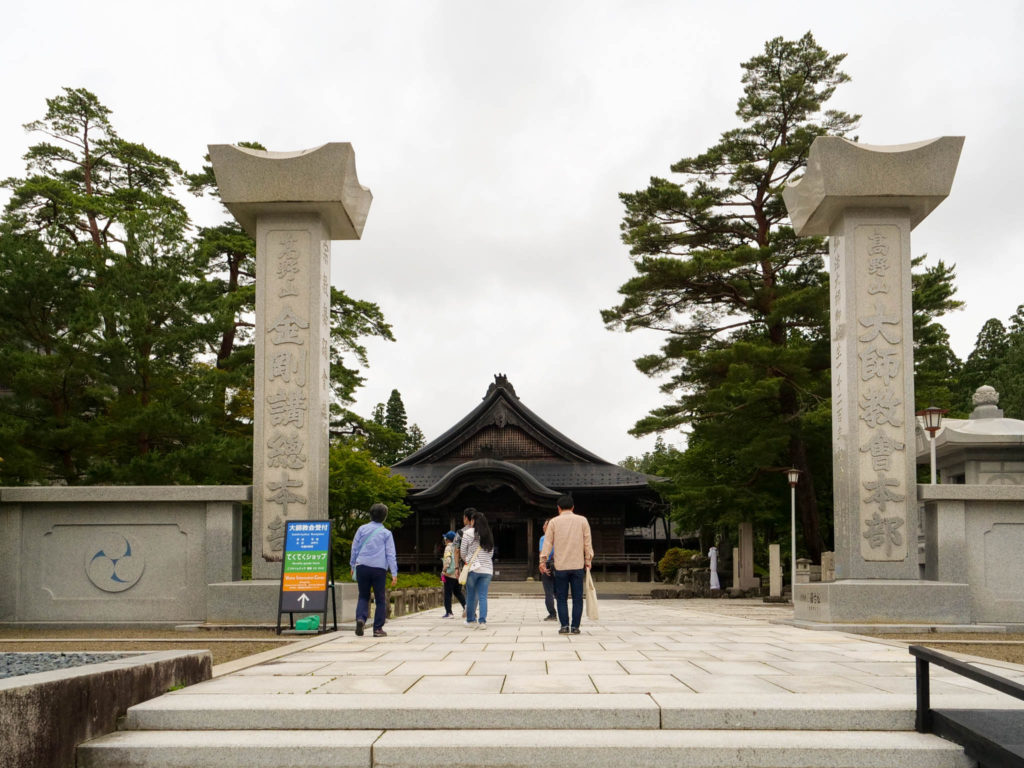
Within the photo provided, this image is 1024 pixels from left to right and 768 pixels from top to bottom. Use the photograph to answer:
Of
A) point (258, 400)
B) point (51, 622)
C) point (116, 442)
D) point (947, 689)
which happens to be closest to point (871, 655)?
point (947, 689)

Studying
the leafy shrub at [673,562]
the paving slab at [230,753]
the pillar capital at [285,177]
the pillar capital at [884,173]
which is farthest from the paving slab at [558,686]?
the leafy shrub at [673,562]

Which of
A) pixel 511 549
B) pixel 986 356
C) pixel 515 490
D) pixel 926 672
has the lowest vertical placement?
pixel 511 549

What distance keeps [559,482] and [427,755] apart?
3223 cm

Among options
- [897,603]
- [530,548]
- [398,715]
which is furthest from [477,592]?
[530,548]

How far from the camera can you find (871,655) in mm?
7516

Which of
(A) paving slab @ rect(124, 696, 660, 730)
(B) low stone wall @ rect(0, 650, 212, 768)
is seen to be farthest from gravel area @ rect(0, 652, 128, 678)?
(A) paving slab @ rect(124, 696, 660, 730)

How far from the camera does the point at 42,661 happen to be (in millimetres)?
5441

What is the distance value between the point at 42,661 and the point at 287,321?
6.60 metres

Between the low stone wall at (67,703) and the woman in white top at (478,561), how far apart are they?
5.80 metres

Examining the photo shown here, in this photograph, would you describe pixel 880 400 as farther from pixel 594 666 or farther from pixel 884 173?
pixel 594 666

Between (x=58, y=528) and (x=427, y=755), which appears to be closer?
(x=427, y=755)

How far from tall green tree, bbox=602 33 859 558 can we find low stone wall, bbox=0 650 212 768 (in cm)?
1894

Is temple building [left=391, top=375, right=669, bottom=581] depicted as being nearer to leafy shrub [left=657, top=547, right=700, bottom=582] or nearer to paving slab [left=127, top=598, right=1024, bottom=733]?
leafy shrub [left=657, top=547, right=700, bottom=582]

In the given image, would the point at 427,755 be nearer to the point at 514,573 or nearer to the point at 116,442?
the point at 116,442
